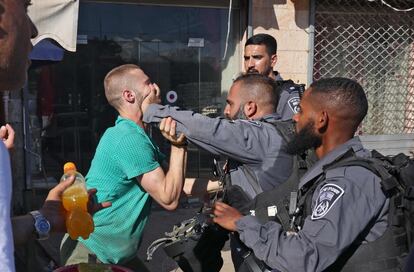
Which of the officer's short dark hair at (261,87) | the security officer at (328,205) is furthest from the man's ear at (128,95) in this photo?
the security officer at (328,205)

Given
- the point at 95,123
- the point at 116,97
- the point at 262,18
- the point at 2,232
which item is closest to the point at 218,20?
the point at 262,18

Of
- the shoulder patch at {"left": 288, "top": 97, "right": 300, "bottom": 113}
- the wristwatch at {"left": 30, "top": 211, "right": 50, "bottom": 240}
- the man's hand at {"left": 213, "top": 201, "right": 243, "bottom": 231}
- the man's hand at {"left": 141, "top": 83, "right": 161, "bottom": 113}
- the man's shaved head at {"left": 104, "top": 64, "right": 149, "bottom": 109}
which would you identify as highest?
the man's shaved head at {"left": 104, "top": 64, "right": 149, "bottom": 109}

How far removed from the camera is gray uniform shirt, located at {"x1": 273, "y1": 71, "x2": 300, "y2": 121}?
3.55 meters

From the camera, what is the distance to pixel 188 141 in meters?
2.47

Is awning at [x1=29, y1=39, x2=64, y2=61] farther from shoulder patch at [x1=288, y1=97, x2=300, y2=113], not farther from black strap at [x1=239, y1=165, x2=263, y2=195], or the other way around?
black strap at [x1=239, y1=165, x2=263, y2=195]

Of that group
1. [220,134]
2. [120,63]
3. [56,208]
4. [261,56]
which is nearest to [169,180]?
[220,134]

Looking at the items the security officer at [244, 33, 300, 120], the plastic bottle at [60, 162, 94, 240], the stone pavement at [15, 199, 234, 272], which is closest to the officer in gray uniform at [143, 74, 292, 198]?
the plastic bottle at [60, 162, 94, 240]

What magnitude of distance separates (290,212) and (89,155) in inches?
189

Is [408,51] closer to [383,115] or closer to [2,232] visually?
[383,115]

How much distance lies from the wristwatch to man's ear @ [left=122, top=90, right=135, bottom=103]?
1.05m

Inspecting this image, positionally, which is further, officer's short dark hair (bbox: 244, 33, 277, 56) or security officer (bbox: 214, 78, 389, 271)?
officer's short dark hair (bbox: 244, 33, 277, 56)

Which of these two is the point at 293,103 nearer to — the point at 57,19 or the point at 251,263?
the point at 251,263

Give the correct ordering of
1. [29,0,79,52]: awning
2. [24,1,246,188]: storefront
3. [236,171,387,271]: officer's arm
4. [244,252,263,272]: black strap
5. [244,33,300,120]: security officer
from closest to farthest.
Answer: [236,171,387,271]: officer's arm < [244,252,263,272]: black strap < [244,33,300,120]: security officer < [29,0,79,52]: awning < [24,1,246,188]: storefront

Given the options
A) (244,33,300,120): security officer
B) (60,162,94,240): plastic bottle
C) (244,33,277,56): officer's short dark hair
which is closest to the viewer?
(60,162,94,240): plastic bottle
